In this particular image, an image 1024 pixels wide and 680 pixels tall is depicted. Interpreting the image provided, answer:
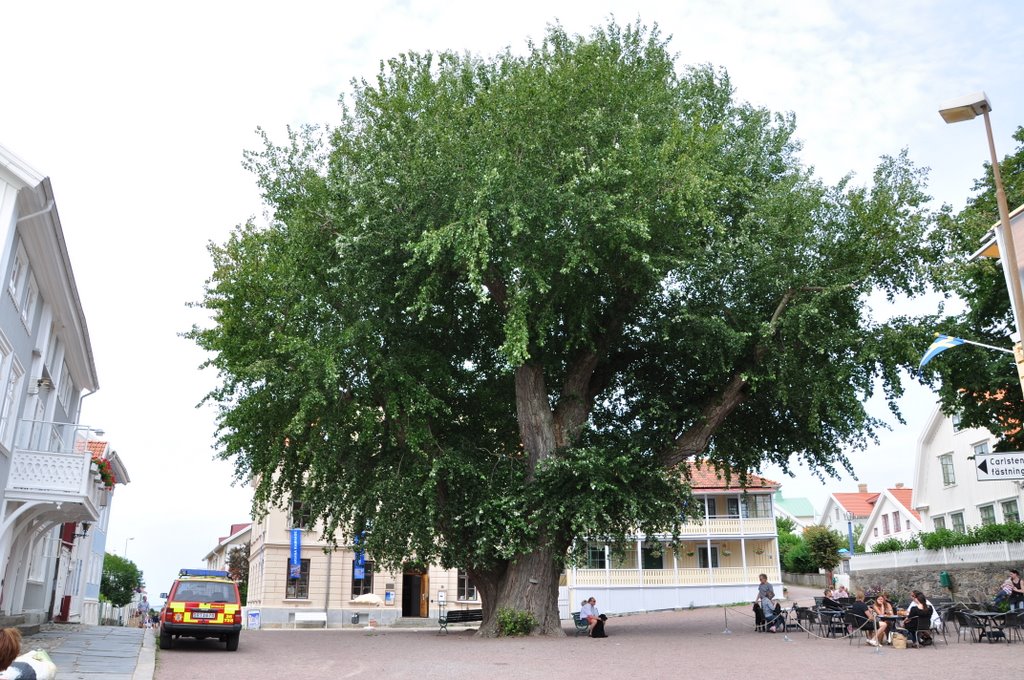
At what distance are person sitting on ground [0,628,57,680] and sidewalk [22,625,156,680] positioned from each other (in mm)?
7390

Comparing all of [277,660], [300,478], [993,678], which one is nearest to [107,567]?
[300,478]

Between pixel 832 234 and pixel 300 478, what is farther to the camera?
pixel 300 478

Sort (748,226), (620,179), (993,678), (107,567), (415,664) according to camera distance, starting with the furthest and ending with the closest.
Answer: (107,567), (748,226), (620,179), (415,664), (993,678)

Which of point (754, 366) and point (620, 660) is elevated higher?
point (754, 366)

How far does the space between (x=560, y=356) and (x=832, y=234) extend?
25.4 ft

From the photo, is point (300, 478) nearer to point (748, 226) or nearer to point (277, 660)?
point (277, 660)

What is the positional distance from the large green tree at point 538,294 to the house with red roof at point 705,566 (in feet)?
64.7

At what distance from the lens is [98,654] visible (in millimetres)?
16344

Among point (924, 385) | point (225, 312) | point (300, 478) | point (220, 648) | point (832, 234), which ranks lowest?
point (220, 648)

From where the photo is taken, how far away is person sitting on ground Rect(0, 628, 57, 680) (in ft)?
17.2

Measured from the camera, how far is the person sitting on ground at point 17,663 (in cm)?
523

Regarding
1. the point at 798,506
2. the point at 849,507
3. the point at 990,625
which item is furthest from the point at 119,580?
the point at 798,506

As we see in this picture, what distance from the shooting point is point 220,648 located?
19.7 meters

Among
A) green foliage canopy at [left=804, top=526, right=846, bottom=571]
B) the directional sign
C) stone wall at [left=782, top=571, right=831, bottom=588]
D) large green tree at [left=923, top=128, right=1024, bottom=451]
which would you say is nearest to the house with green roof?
stone wall at [left=782, top=571, right=831, bottom=588]
